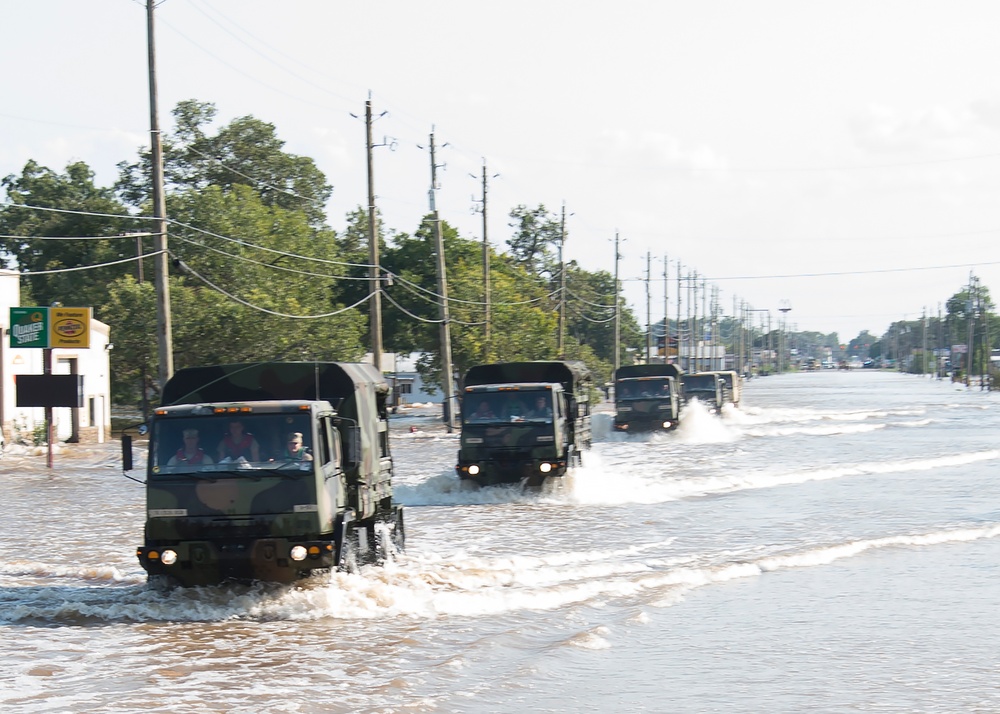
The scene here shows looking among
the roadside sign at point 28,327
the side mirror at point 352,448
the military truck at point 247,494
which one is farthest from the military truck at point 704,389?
the military truck at point 247,494

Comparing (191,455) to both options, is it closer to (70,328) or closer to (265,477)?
(265,477)

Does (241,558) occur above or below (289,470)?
below

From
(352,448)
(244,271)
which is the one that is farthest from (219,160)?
(352,448)

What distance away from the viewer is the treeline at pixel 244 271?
53.5 m

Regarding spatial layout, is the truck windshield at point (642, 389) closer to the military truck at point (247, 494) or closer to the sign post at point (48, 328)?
the sign post at point (48, 328)

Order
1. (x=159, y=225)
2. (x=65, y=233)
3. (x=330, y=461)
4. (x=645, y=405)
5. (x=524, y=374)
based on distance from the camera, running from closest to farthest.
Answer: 1. (x=330, y=461)
2. (x=524, y=374)
3. (x=159, y=225)
4. (x=645, y=405)
5. (x=65, y=233)

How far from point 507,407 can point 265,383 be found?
36.0 feet

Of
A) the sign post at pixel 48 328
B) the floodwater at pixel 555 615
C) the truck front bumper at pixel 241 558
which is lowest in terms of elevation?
the floodwater at pixel 555 615

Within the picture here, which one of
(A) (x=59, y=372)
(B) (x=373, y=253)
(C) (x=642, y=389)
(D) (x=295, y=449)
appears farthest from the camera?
(A) (x=59, y=372)

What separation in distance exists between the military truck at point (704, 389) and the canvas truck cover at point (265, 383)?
148ft

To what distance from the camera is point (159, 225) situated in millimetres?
33031

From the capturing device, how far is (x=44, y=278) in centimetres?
8031

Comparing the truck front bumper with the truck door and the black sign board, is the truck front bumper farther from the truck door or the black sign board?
the black sign board

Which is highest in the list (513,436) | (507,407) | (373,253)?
(373,253)
